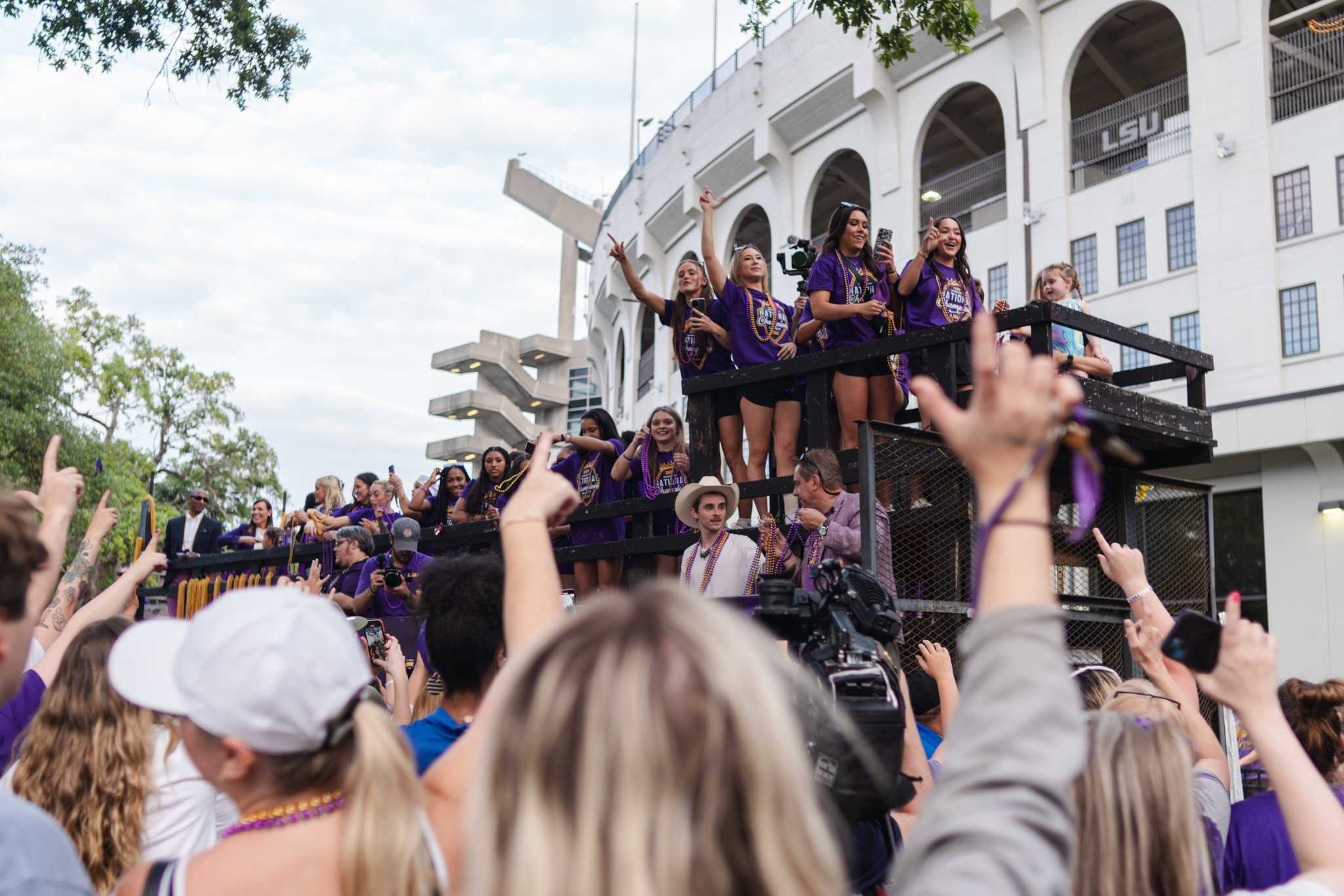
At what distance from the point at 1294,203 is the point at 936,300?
16.6 m

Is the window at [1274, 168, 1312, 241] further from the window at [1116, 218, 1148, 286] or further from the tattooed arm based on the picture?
the tattooed arm

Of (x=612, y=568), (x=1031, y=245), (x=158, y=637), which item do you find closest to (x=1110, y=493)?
(x=612, y=568)

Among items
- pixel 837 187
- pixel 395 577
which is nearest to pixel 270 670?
pixel 395 577

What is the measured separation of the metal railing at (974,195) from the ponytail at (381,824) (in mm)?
25219

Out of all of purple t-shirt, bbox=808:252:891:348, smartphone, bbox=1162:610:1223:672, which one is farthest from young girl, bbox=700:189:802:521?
smartphone, bbox=1162:610:1223:672

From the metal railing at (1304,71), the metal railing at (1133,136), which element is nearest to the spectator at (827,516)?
the metal railing at (1304,71)

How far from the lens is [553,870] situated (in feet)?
4.11

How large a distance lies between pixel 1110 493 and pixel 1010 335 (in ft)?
4.14

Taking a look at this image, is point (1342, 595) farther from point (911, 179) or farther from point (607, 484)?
point (607, 484)

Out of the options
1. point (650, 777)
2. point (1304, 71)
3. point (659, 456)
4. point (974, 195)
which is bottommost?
point (650, 777)

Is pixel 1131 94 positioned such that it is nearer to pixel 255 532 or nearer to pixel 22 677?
pixel 255 532

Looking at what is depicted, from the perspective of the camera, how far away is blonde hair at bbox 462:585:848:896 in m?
1.25

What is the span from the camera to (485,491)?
10.8m

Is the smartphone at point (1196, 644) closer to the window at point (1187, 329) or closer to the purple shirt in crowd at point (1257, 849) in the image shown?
the purple shirt in crowd at point (1257, 849)
